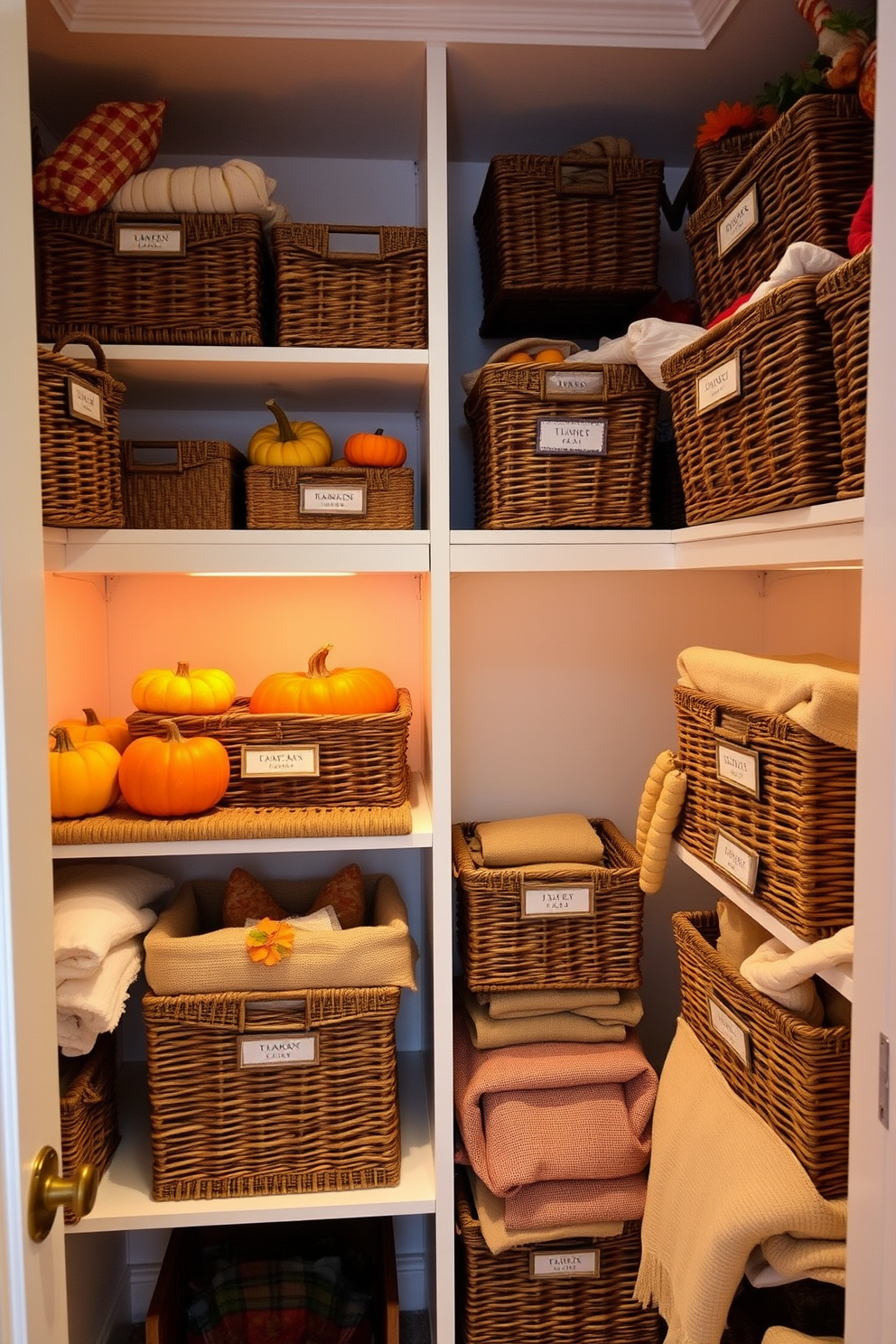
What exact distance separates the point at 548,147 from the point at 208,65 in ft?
2.12

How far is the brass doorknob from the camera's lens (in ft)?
2.56

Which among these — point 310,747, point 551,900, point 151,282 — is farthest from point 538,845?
point 151,282

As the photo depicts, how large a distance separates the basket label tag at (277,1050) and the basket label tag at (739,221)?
135cm

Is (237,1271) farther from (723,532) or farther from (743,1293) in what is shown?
(723,532)

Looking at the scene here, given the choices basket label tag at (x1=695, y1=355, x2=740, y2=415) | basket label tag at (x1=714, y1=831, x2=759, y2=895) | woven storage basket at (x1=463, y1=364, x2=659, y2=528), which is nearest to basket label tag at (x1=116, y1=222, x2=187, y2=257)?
woven storage basket at (x1=463, y1=364, x2=659, y2=528)

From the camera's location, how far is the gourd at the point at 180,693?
5.24ft

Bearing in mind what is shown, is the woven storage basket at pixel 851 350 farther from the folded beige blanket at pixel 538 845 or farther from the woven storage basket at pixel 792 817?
the folded beige blanket at pixel 538 845

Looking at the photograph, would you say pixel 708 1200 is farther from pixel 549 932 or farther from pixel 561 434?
pixel 561 434

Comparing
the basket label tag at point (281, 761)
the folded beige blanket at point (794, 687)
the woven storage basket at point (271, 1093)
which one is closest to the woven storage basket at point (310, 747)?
the basket label tag at point (281, 761)

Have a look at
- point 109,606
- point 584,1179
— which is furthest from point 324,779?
point 584,1179

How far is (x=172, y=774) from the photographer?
4.98 ft

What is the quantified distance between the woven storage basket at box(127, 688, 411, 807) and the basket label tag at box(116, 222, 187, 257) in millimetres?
734

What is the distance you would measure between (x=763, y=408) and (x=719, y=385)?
0.42 feet

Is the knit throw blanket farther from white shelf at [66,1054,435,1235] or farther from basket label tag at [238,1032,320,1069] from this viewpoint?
basket label tag at [238,1032,320,1069]
